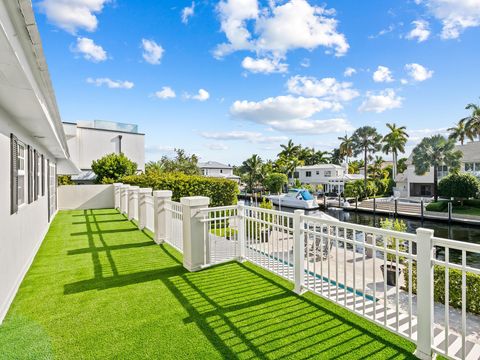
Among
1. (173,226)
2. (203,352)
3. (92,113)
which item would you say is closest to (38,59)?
(203,352)

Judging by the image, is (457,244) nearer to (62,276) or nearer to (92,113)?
(62,276)

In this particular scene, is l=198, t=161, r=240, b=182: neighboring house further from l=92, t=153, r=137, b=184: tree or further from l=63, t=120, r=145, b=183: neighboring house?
l=92, t=153, r=137, b=184: tree

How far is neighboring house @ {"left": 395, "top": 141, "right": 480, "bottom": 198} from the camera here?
1148 inches

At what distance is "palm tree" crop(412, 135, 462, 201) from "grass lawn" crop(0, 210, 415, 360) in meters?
25.7

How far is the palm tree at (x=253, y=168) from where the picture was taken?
42250 mm

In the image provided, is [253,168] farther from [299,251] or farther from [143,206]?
[299,251]

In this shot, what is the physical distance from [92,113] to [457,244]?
31144 millimetres

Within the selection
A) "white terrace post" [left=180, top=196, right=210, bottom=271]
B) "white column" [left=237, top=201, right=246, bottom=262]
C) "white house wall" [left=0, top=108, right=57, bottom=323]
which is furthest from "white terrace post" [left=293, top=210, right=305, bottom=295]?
"white house wall" [left=0, top=108, right=57, bottom=323]

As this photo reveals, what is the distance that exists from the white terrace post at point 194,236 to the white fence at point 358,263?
17mm

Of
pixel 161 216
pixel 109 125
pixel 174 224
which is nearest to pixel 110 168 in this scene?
pixel 109 125

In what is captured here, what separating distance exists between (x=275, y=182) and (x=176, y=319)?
36094 mm

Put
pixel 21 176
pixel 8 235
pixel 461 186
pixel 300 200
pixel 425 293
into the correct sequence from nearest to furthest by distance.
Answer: pixel 425 293, pixel 8 235, pixel 21 176, pixel 461 186, pixel 300 200

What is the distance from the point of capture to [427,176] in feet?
105

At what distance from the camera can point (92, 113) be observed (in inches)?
1082
